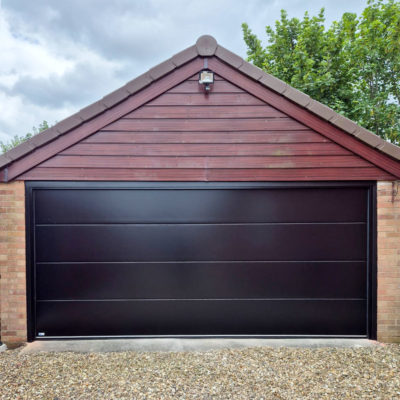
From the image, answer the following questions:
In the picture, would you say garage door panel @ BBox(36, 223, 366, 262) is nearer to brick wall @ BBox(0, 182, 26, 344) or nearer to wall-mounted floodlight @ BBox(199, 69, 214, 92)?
brick wall @ BBox(0, 182, 26, 344)

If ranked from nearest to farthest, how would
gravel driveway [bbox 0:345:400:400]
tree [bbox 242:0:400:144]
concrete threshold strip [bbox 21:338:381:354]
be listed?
gravel driveway [bbox 0:345:400:400] < concrete threshold strip [bbox 21:338:381:354] < tree [bbox 242:0:400:144]

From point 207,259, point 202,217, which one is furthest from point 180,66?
point 207,259

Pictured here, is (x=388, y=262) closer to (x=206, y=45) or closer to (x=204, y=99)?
(x=204, y=99)

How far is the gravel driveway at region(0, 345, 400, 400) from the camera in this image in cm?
258

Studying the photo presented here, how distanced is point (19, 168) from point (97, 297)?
199 cm

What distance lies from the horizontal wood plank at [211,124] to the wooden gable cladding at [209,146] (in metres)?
0.01

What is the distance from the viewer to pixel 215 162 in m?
3.61

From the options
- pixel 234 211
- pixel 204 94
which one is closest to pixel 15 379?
pixel 234 211

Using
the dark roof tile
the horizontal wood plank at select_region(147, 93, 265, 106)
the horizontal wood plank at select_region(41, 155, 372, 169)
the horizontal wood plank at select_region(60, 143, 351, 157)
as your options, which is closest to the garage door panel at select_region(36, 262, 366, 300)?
the horizontal wood plank at select_region(41, 155, 372, 169)

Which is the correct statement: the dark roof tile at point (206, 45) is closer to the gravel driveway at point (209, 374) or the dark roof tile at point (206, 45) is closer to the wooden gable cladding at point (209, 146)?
the wooden gable cladding at point (209, 146)

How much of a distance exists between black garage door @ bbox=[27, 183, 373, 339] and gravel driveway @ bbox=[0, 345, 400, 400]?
445mm

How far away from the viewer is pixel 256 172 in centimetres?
361

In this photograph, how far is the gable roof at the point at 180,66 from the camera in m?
3.45

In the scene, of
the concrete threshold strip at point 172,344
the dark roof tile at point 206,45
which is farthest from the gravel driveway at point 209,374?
the dark roof tile at point 206,45
